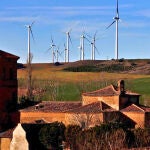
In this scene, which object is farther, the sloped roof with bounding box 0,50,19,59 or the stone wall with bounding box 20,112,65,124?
the sloped roof with bounding box 0,50,19,59

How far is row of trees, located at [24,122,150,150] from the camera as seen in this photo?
49.8 metres

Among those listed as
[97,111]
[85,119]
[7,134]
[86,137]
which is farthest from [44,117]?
[86,137]

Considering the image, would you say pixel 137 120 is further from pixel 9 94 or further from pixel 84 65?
pixel 84 65

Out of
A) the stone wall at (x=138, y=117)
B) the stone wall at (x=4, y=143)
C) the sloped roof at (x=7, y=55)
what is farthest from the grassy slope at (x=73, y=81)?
the stone wall at (x=4, y=143)

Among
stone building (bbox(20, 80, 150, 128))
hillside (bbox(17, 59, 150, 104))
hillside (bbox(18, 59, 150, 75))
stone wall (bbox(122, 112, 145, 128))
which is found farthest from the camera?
hillside (bbox(18, 59, 150, 75))

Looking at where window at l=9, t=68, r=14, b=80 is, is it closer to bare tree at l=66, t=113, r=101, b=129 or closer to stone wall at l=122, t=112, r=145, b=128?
bare tree at l=66, t=113, r=101, b=129

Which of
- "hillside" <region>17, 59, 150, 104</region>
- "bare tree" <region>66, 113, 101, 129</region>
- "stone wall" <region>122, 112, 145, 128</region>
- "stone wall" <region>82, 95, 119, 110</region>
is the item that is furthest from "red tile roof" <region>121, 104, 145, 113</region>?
"hillside" <region>17, 59, 150, 104</region>

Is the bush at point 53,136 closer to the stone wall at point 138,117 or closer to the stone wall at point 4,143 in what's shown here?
the stone wall at point 4,143

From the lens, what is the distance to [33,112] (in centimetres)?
5903

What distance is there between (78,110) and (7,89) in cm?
937

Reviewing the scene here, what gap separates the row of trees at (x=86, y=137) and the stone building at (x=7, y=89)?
23.9 ft

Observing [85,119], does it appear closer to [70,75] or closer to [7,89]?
[7,89]

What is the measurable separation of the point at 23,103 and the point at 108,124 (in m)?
14.4

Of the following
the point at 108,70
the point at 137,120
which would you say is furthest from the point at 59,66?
the point at 137,120
